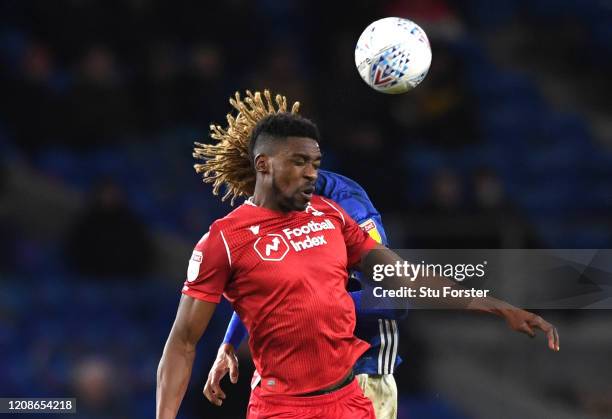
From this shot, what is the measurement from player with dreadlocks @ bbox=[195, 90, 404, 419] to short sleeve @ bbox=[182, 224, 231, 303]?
2.11ft

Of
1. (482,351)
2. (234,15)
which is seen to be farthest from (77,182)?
(482,351)

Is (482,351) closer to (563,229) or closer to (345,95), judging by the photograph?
(563,229)

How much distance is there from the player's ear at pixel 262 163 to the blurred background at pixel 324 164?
270 cm

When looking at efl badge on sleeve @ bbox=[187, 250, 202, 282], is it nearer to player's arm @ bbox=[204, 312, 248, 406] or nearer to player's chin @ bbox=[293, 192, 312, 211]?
player's chin @ bbox=[293, 192, 312, 211]

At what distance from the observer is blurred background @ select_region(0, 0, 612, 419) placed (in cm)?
659

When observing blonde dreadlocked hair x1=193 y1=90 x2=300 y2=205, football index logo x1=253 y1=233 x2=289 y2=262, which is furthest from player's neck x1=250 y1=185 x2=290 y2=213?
blonde dreadlocked hair x1=193 y1=90 x2=300 y2=205

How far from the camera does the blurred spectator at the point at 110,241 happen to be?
7.17 meters

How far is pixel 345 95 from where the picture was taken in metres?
8.47

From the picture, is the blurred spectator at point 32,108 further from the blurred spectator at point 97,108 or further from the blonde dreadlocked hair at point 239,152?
the blonde dreadlocked hair at point 239,152

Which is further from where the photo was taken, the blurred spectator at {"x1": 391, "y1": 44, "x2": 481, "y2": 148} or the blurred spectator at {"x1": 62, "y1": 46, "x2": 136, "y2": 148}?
the blurred spectator at {"x1": 391, "y1": 44, "x2": 481, "y2": 148}

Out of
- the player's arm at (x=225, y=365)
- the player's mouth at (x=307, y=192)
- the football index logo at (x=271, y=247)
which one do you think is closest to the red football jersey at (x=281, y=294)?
the football index logo at (x=271, y=247)

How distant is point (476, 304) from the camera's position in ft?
11.8

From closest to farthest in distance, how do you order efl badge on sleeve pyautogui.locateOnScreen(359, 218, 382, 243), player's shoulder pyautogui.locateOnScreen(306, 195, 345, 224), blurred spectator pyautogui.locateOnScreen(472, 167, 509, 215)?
player's shoulder pyautogui.locateOnScreen(306, 195, 345, 224) → efl badge on sleeve pyautogui.locateOnScreen(359, 218, 382, 243) → blurred spectator pyautogui.locateOnScreen(472, 167, 509, 215)

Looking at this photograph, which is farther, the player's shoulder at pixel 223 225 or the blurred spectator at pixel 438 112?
the blurred spectator at pixel 438 112
